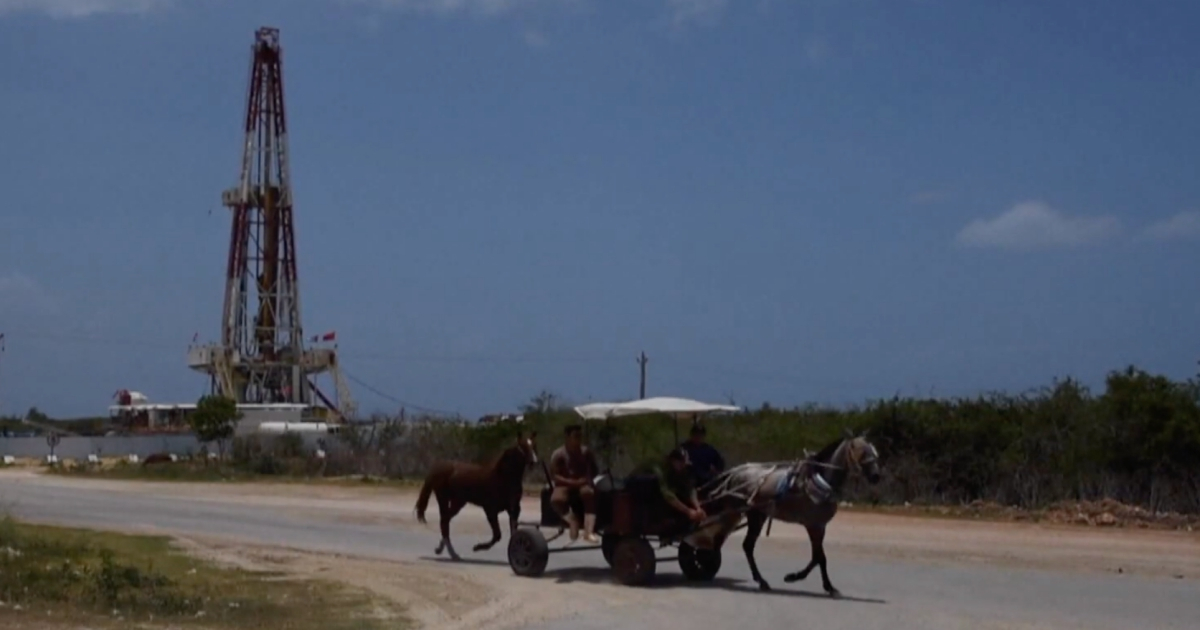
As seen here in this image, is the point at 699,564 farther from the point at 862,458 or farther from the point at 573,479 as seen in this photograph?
the point at 862,458

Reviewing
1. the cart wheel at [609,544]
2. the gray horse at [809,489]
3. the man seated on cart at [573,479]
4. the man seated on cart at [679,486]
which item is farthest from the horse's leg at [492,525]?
the gray horse at [809,489]

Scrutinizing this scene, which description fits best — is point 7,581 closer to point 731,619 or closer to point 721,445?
point 731,619

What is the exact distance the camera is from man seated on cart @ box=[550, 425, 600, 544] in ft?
73.8

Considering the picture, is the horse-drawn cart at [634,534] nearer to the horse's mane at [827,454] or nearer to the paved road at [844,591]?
the paved road at [844,591]

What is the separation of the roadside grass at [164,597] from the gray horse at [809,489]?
4.73 m

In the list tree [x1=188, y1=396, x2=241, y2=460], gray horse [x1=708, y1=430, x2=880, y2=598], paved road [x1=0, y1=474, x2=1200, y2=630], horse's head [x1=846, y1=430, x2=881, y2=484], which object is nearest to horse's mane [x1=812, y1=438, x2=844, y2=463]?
gray horse [x1=708, y1=430, x2=880, y2=598]

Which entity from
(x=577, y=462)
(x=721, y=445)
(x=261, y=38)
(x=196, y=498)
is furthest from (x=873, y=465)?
(x=261, y=38)

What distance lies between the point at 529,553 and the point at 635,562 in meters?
2.13

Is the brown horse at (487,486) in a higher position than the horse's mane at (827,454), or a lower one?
lower

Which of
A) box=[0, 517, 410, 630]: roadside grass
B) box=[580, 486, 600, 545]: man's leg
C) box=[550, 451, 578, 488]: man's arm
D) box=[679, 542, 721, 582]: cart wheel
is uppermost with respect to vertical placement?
box=[550, 451, 578, 488]: man's arm

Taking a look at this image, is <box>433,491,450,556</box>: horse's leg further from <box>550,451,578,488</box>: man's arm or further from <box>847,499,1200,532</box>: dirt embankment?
<box>847,499,1200,532</box>: dirt embankment

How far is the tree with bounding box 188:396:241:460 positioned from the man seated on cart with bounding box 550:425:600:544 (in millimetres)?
56831

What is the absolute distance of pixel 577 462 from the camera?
22797 millimetres

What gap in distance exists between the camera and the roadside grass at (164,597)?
57.6ft
